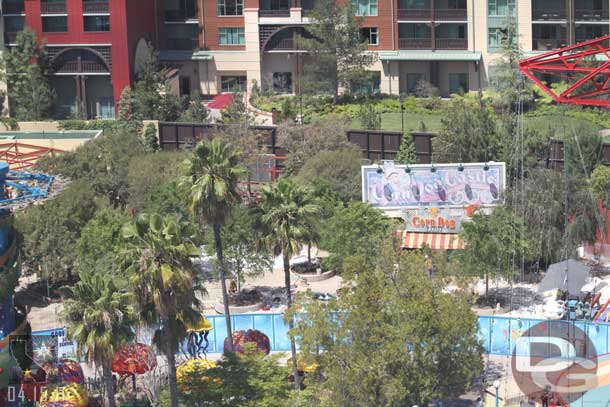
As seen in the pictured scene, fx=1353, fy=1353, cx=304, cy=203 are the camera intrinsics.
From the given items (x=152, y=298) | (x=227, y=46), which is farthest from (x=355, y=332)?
(x=227, y=46)

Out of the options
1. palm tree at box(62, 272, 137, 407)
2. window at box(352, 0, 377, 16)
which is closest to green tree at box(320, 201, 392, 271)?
palm tree at box(62, 272, 137, 407)

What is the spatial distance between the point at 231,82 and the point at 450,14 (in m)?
19.5

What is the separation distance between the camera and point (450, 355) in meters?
51.9

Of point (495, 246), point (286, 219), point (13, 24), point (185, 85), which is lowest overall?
point (495, 246)

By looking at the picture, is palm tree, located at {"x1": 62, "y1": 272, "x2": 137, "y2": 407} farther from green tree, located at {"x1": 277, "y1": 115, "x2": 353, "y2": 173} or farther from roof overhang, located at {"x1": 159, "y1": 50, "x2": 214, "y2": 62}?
roof overhang, located at {"x1": 159, "y1": 50, "x2": 214, "y2": 62}

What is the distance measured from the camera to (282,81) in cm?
11538

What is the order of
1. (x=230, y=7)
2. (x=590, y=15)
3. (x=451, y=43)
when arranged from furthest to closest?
1. (x=230, y=7)
2. (x=451, y=43)
3. (x=590, y=15)

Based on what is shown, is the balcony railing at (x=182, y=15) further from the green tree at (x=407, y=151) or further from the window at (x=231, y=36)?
the green tree at (x=407, y=151)

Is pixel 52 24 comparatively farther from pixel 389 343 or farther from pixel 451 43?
pixel 389 343

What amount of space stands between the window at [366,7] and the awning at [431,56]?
12.3ft

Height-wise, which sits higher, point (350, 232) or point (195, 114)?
point (195, 114)

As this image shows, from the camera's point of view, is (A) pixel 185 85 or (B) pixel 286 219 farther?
(A) pixel 185 85

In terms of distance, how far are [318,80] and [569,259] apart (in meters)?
42.7

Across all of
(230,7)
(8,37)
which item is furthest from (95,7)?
(230,7)
